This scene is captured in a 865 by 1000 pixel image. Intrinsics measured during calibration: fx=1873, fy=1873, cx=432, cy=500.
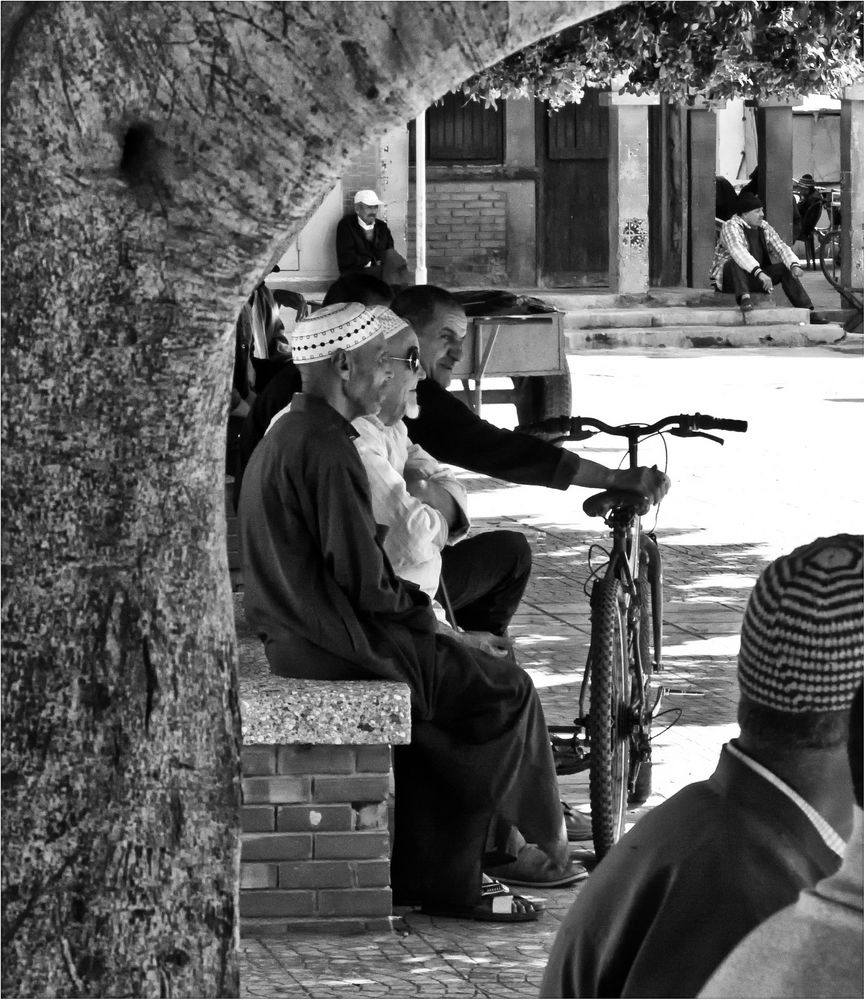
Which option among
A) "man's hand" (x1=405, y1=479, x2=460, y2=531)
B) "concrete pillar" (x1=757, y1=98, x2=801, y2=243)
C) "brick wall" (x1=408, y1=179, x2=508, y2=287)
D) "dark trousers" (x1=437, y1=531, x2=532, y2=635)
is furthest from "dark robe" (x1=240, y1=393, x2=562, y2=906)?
"concrete pillar" (x1=757, y1=98, x2=801, y2=243)

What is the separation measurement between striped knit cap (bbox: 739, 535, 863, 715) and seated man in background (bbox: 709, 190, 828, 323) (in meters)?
22.8

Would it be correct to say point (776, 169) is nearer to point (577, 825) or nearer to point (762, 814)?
point (577, 825)

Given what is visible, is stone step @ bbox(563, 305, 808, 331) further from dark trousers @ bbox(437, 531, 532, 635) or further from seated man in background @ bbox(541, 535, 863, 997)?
seated man in background @ bbox(541, 535, 863, 997)

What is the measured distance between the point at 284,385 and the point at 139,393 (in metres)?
3.53

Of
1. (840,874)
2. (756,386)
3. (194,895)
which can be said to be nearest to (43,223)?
(194,895)

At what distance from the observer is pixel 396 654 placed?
489 cm

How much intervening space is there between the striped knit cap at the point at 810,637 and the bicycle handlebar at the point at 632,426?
125 inches

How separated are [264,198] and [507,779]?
8.91 feet

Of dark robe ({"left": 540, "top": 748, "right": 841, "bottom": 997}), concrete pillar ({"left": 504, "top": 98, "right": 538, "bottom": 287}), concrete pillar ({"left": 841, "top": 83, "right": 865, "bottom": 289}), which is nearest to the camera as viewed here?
dark robe ({"left": 540, "top": 748, "right": 841, "bottom": 997})

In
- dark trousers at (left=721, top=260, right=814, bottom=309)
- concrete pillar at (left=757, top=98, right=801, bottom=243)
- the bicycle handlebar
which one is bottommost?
the bicycle handlebar

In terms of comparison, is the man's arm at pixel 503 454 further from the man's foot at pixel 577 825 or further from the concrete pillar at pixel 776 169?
the concrete pillar at pixel 776 169

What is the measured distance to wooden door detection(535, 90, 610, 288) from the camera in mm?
27594

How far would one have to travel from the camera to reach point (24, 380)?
2.69 m

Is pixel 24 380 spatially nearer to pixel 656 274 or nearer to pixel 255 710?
pixel 255 710
